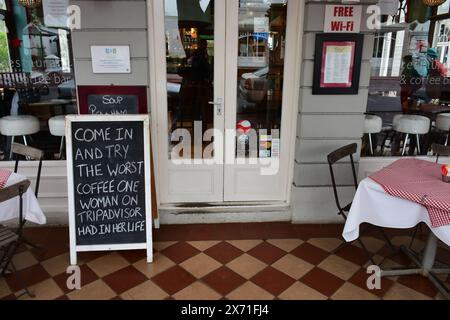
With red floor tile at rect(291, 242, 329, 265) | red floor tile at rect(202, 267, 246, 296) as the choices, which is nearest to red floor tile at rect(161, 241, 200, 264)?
red floor tile at rect(202, 267, 246, 296)

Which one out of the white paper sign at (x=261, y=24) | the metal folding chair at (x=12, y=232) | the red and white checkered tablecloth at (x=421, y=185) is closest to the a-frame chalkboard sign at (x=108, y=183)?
the metal folding chair at (x=12, y=232)

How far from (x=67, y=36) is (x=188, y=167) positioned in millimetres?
1647

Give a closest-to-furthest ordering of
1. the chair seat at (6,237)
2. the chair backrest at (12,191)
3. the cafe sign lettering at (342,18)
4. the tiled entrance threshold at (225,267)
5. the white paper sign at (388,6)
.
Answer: the chair backrest at (12,191)
the chair seat at (6,237)
the tiled entrance threshold at (225,267)
the cafe sign lettering at (342,18)
the white paper sign at (388,6)

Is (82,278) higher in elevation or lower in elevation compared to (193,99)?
lower

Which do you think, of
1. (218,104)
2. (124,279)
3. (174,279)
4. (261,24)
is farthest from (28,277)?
(261,24)

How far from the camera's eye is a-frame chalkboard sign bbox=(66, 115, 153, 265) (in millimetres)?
2670

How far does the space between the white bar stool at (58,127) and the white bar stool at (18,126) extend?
6.9 inches

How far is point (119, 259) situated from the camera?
2.86 meters

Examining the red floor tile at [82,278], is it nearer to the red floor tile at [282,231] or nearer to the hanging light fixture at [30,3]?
the red floor tile at [282,231]

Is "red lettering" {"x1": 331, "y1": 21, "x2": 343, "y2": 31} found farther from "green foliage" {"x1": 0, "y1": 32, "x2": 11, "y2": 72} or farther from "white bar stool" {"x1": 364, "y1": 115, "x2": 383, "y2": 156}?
"green foliage" {"x1": 0, "y1": 32, "x2": 11, "y2": 72}

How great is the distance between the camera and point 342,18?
3021 millimetres

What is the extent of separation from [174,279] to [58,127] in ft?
6.25

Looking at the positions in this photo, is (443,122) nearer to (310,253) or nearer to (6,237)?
(310,253)

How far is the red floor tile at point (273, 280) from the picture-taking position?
2.52 metres
